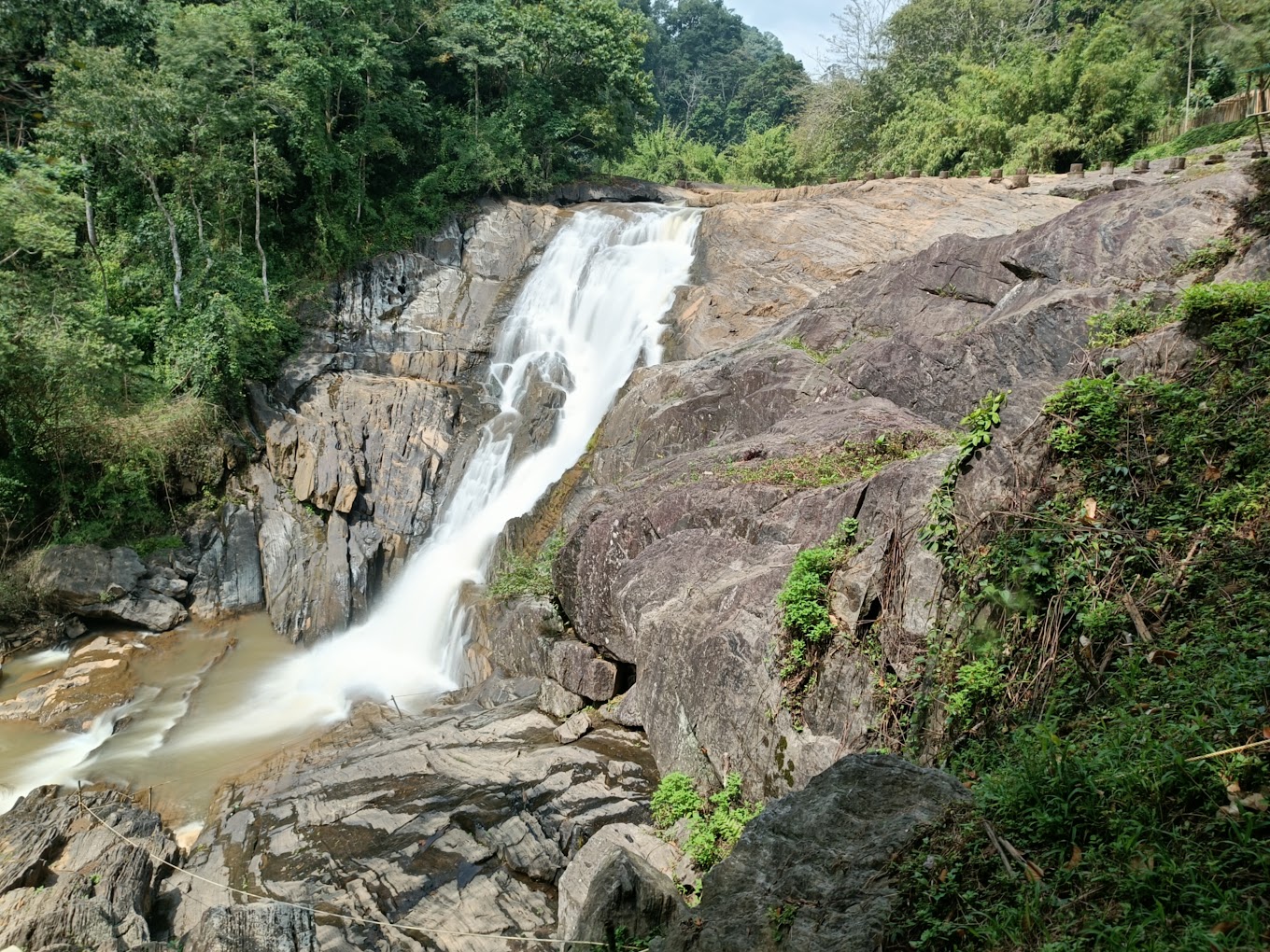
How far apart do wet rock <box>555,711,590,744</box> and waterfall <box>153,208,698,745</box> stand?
145 inches

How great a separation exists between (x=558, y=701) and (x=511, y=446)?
7517 millimetres

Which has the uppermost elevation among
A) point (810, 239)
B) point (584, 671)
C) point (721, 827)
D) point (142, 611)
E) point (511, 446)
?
point (810, 239)

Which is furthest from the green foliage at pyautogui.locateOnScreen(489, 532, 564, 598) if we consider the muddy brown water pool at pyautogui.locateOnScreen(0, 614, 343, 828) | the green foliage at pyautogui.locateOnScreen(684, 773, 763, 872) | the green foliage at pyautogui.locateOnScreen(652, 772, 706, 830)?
the green foliage at pyautogui.locateOnScreen(684, 773, 763, 872)

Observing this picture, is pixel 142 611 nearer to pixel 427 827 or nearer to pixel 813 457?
pixel 427 827

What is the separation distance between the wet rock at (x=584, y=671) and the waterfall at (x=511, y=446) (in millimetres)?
2977

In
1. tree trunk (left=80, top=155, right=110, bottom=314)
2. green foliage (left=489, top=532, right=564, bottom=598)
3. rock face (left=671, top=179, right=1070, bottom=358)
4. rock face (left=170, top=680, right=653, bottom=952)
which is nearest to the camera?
rock face (left=170, top=680, right=653, bottom=952)

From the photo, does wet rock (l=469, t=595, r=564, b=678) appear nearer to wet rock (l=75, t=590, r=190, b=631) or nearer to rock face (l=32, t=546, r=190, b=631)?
wet rock (l=75, t=590, r=190, b=631)

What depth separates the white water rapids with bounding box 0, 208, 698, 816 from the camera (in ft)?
35.8

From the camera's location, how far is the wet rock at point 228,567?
15086 mm

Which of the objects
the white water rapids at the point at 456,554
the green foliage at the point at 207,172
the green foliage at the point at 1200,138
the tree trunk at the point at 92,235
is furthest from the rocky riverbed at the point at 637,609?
the green foliage at the point at 1200,138

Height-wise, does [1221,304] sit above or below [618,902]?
above

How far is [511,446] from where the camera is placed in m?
16.3

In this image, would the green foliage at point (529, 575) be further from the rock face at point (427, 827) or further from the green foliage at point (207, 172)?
the green foliage at point (207, 172)

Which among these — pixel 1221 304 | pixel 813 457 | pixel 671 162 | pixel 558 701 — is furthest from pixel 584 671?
pixel 671 162
